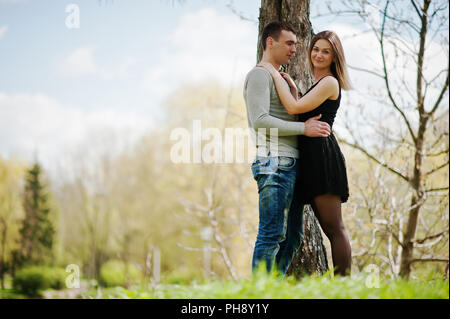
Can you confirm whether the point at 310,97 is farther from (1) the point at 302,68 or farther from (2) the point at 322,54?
(1) the point at 302,68

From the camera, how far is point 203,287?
2.34 m

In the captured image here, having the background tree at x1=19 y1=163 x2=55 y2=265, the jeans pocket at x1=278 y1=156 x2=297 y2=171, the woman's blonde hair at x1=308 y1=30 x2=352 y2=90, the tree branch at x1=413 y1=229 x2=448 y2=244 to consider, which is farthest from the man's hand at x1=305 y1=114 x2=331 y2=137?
the background tree at x1=19 y1=163 x2=55 y2=265

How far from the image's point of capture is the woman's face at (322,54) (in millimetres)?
2562

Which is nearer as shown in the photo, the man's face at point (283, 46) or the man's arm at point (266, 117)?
the man's arm at point (266, 117)

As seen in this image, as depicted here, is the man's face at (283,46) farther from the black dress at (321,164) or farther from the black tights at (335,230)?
the black tights at (335,230)

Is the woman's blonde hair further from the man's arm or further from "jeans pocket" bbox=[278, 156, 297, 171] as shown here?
"jeans pocket" bbox=[278, 156, 297, 171]

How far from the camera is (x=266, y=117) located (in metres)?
2.41

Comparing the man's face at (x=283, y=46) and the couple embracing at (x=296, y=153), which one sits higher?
the man's face at (x=283, y=46)

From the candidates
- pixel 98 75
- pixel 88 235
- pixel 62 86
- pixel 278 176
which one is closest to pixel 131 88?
pixel 98 75

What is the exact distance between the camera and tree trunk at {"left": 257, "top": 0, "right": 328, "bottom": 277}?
10.4ft

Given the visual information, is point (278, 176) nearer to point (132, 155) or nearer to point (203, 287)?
point (203, 287)

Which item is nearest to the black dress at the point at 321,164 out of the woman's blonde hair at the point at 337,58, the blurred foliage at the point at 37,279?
the woman's blonde hair at the point at 337,58

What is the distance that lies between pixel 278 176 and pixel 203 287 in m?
0.69
